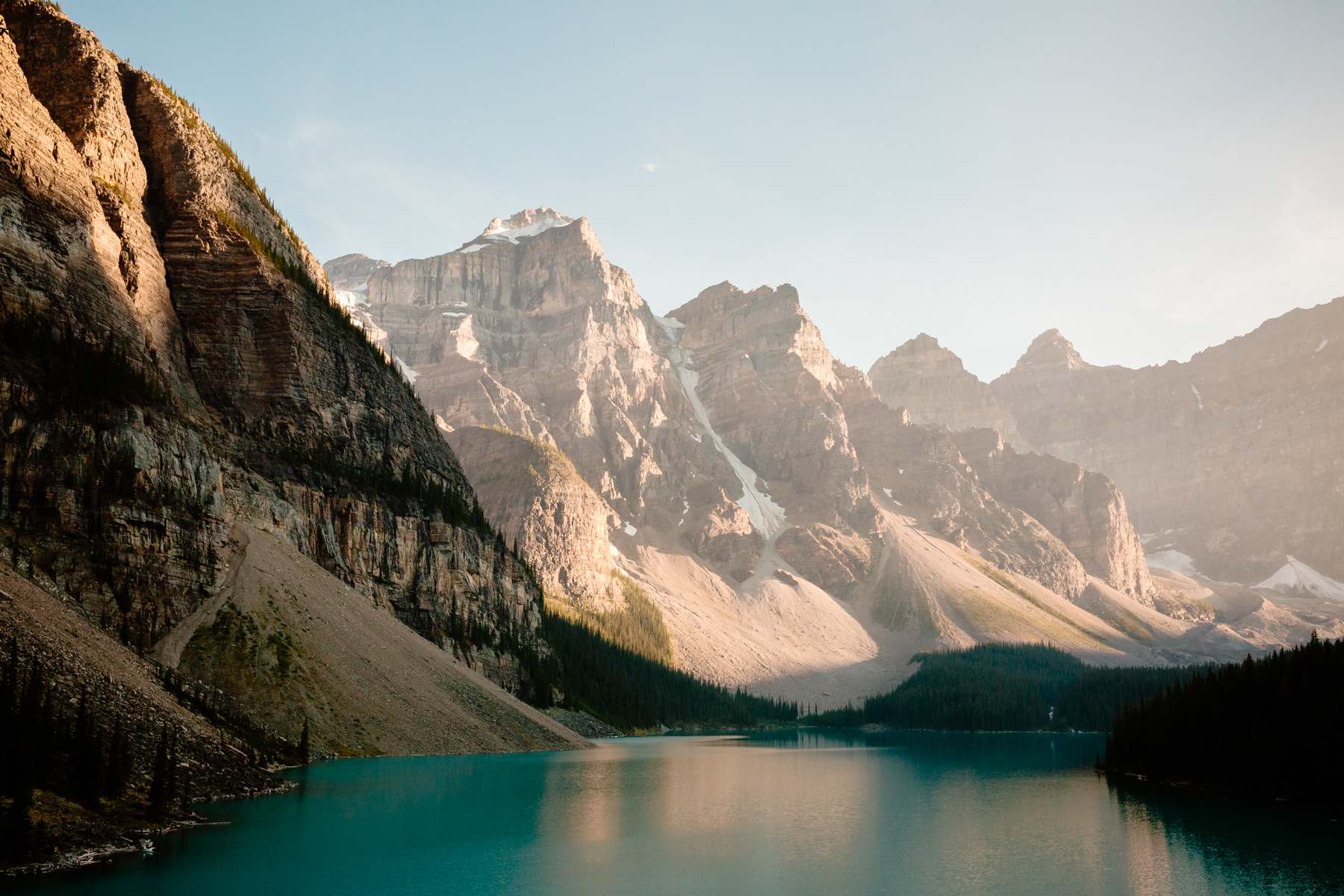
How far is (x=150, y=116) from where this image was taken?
312ft

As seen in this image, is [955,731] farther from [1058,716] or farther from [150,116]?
[150,116]

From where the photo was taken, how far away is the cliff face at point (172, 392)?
61.7 metres

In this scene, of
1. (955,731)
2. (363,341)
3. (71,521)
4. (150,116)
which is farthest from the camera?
(955,731)

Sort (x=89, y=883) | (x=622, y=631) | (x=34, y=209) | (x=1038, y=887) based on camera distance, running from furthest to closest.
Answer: (x=622, y=631) < (x=34, y=209) < (x=1038, y=887) < (x=89, y=883)

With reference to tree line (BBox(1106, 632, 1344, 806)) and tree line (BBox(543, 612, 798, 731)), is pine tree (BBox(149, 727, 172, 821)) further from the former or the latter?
tree line (BBox(543, 612, 798, 731))

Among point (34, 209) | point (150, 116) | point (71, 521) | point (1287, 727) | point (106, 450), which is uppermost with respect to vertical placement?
point (150, 116)

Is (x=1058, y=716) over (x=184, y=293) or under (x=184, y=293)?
under

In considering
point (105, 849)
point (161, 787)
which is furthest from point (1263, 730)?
point (105, 849)

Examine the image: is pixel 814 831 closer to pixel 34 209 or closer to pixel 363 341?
pixel 34 209

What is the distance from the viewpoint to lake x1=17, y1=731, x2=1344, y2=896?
109 feet

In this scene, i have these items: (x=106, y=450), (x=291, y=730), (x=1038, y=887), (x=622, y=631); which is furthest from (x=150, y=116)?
(x=622, y=631)

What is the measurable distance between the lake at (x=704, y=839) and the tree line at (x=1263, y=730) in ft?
15.1

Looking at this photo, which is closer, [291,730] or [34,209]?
[291,730]

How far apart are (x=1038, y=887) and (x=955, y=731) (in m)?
161
